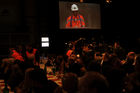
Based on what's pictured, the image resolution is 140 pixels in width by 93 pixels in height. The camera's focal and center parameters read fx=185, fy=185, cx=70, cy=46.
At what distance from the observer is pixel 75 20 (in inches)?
495

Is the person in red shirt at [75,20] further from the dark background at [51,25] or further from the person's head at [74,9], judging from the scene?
the dark background at [51,25]

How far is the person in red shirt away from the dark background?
0.43 m

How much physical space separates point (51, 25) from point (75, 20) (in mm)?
1677

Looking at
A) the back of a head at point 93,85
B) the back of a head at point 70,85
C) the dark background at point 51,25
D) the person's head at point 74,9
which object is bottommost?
the back of a head at point 70,85

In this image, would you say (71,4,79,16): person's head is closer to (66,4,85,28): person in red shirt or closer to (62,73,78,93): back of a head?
(66,4,85,28): person in red shirt

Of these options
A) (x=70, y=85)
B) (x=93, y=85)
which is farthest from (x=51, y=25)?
(x=93, y=85)

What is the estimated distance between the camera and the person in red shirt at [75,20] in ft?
40.7

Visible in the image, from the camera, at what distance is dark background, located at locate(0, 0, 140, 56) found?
1001 centimetres

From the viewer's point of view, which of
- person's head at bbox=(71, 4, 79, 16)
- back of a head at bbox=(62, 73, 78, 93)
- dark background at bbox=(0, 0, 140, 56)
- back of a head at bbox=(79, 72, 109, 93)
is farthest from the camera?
person's head at bbox=(71, 4, 79, 16)

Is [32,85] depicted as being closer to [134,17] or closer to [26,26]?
[26,26]

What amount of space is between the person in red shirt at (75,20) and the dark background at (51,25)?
426 mm

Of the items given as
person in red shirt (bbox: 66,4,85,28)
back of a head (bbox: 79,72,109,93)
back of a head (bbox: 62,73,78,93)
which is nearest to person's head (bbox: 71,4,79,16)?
person in red shirt (bbox: 66,4,85,28)

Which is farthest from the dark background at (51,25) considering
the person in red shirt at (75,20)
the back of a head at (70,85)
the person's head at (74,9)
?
the back of a head at (70,85)

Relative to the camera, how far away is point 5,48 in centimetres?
994
